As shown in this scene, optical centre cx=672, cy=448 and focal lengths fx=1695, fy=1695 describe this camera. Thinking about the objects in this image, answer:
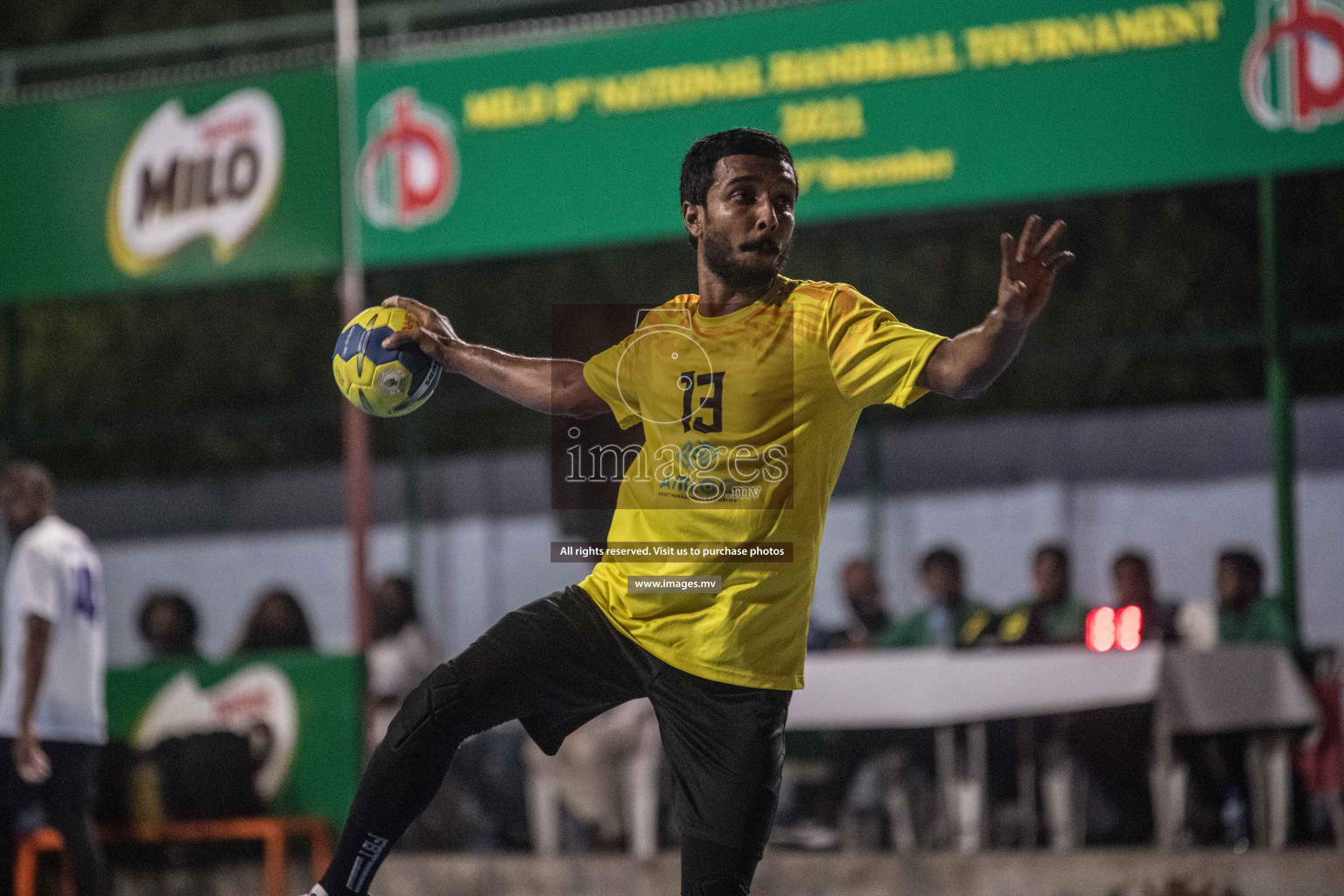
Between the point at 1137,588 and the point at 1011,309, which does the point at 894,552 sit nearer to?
the point at 1137,588

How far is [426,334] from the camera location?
4.61m

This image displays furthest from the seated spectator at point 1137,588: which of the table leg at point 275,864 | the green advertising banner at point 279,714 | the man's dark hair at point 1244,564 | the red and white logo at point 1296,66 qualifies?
the table leg at point 275,864

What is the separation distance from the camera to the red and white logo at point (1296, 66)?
7.74 metres

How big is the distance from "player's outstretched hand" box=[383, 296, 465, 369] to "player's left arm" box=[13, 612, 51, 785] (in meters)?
3.65

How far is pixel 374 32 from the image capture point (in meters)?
21.6

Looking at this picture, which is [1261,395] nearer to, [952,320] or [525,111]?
[952,320]

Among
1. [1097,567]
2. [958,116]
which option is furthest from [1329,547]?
[958,116]

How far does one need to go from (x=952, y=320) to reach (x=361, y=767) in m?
10.5

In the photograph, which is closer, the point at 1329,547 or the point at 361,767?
the point at 361,767

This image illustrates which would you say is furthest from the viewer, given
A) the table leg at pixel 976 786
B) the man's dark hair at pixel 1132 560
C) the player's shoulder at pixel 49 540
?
the man's dark hair at pixel 1132 560

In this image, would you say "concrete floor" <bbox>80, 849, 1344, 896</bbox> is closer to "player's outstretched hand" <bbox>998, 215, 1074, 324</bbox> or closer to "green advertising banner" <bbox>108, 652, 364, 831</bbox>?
"green advertising banner" <bbox>108, 652, 364, 831</bbox>

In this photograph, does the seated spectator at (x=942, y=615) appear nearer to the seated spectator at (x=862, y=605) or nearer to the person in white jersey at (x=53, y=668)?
the seated spectator at (x=862, y=605)

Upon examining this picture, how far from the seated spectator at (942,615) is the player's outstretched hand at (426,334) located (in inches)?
175

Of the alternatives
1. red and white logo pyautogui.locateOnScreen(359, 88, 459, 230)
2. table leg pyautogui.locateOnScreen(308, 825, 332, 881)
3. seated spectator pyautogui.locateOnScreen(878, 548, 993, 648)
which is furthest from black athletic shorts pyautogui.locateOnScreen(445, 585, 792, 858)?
red and white logo pyautogui.locateOnScreen(359, 88, 459, 230)
